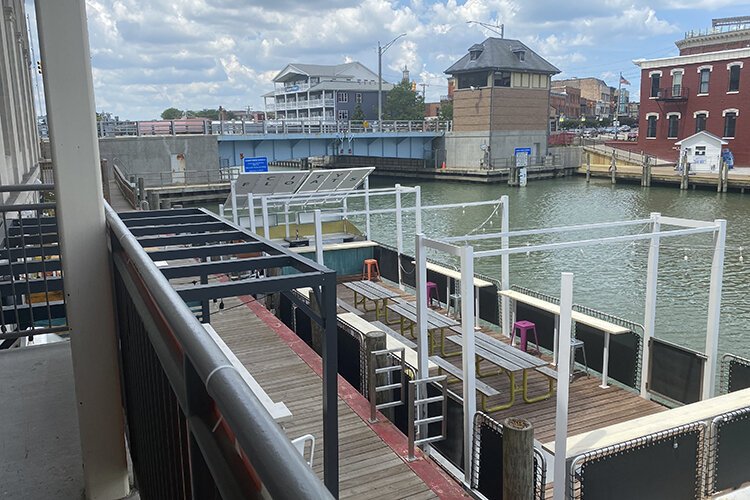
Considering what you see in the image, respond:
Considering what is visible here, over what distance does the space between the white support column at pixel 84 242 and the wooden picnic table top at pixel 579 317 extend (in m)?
7.92

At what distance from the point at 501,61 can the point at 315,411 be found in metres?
55.8

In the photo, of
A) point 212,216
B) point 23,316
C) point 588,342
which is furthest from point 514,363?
point 23,316

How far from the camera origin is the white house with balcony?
104m

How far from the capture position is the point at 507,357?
30.0 ft

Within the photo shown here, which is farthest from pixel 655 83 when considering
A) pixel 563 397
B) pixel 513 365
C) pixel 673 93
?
pixel 563 397

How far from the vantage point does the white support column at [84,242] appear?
Answer: 9.14 feet

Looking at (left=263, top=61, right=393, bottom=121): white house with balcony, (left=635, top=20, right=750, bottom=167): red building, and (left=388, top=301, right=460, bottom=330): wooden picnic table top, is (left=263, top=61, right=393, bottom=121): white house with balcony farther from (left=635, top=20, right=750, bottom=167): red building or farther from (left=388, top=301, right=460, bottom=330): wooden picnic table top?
(left=388, top=301, right=460, bottom=330): wooden picnic table top

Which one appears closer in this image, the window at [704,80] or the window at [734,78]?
the window at [734,78]

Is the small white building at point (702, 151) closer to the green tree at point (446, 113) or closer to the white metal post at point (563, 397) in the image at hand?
the white metal post at point (563, 397)

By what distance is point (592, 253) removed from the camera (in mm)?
24359

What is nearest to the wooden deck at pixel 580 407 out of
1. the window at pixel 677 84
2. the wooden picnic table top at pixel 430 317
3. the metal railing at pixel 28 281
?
the wooden picnic table top at pixel 430 317

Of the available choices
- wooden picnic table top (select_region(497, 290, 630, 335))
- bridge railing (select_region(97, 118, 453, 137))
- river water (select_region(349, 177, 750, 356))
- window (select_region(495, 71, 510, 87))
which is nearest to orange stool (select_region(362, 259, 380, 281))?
river water (select_region(349, 177, 750, 356))

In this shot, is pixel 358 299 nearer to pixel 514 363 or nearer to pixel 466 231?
pixel 514 363

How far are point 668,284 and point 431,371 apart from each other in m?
13.7
